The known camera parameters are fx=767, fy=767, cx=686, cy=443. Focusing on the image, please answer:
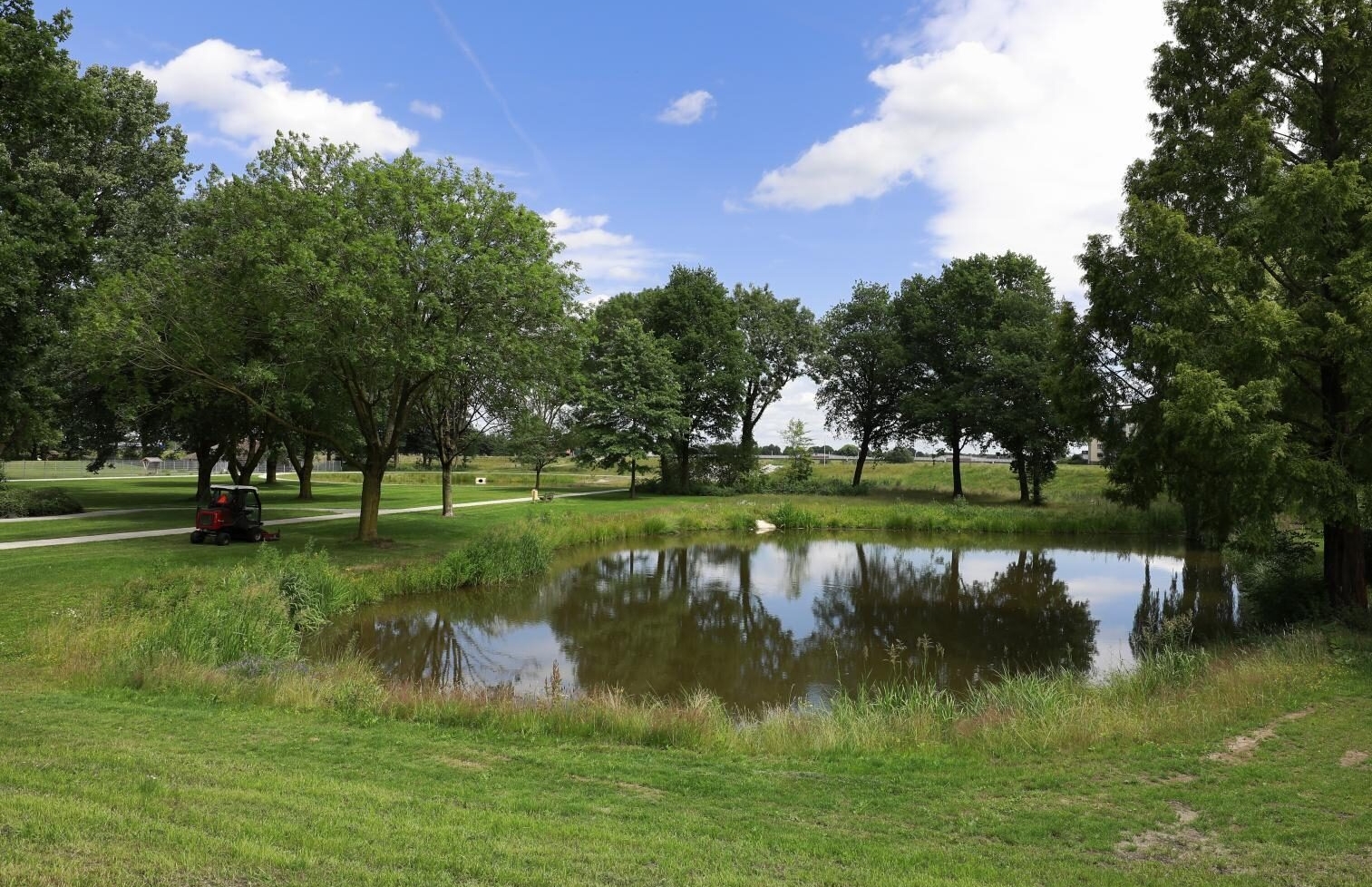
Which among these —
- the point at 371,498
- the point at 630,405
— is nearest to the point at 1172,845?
the point at 371,498

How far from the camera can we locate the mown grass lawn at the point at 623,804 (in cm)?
484

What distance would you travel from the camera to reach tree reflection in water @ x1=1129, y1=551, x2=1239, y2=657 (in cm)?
1738

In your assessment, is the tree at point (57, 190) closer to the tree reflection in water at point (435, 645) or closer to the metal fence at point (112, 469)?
the tree reflection in water at point (435, 645)

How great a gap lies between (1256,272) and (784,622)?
41.1ft

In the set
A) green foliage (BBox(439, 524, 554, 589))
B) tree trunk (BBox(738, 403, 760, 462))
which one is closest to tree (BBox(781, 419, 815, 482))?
tree trunk (BBox(738, 403, 760, 462))

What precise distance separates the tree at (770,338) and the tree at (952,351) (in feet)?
26.1

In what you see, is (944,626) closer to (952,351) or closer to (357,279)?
(357,279)

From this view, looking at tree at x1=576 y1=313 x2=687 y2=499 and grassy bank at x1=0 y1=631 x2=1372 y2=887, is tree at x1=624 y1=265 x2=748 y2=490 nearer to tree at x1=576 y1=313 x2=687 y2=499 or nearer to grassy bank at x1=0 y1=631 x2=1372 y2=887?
Result: tree at x1=576 y1=313 x2=687 y2=499

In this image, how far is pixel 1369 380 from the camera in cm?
1232

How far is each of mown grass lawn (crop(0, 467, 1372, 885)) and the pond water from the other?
4.85 m

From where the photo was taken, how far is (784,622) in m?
19.5

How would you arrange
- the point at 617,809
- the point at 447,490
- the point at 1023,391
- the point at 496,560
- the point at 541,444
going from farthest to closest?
1. the point at 541,444
2. the point at 1023,391
3. the point at 447,490
4. the point at 496,560
5. the point at 617,809

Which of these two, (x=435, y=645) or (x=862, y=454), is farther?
(x=862, y=454)

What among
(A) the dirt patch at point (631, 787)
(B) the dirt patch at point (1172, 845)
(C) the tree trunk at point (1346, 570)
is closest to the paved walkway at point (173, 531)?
(A) the dirt patch at point (631, 787)
